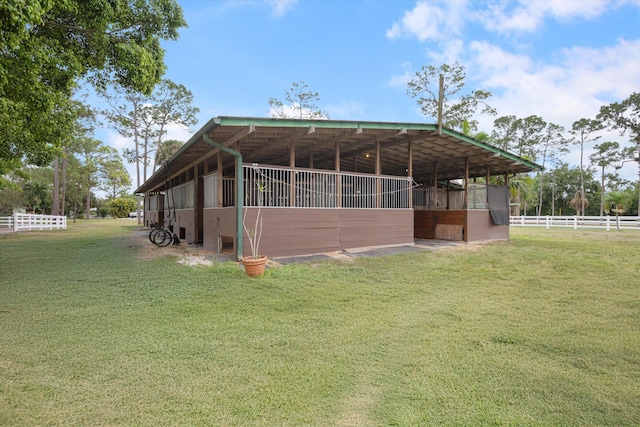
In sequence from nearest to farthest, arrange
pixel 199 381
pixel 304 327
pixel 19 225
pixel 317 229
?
pixel 199 381
pixel 304 327
pixel 317 229
pixel 19 225

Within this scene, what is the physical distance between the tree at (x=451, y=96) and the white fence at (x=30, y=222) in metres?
27.6

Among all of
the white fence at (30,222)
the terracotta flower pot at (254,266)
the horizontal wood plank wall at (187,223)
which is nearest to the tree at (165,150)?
the white fence at (30,222)

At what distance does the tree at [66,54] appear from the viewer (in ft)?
16.0

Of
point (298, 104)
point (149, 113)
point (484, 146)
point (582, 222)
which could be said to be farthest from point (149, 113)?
point (582, 222)

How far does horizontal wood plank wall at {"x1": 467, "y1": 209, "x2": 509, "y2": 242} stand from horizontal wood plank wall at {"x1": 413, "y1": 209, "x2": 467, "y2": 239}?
28 cm

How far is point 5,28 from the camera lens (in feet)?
13.7

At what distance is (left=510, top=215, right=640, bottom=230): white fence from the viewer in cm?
1842

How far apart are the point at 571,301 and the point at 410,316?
2547 mm

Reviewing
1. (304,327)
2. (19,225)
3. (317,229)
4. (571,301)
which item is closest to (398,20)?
(317,229)

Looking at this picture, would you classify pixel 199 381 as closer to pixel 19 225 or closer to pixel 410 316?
pixel 410 316

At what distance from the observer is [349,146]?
10.4 m

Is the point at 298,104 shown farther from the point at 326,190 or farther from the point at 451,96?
the point at 326,190

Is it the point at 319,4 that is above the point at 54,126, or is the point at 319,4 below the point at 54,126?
above

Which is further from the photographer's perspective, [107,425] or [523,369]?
[523,369]
